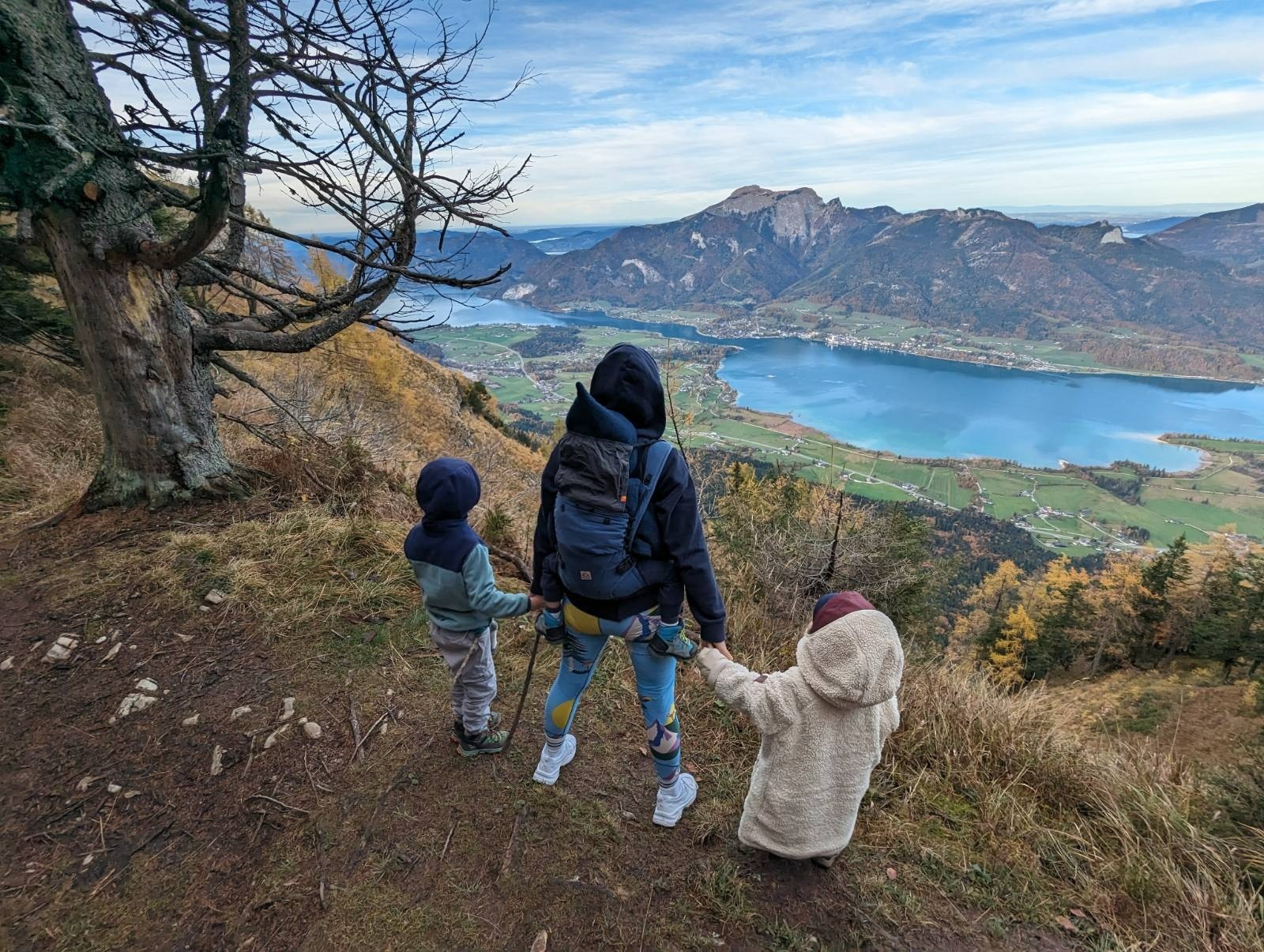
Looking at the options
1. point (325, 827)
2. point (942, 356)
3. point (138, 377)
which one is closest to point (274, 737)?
point (325, 827)

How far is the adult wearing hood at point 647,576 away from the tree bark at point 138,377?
10.9 feet

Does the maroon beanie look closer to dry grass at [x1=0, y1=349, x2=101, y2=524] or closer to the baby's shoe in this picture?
the baby's shoe

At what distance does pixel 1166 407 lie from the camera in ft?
268

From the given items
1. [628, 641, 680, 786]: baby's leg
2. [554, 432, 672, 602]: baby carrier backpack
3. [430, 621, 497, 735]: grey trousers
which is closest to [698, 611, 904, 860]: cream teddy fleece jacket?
[628, 641, 680, 786]: baby's leg

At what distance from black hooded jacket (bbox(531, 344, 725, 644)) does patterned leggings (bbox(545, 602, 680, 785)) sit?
67 mm

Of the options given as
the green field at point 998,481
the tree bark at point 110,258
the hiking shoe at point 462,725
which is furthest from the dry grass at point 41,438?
the green field at point 998,481

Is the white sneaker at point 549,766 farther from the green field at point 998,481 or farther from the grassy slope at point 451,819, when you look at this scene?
the green field at point 998,481

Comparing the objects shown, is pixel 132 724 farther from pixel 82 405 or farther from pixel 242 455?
pixel 82 405

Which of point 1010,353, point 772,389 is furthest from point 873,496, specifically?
point 1010,353

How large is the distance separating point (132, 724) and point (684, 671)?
2.74 meters

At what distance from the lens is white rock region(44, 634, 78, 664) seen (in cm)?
280

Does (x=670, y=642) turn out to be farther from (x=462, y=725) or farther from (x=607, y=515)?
(x=462, y=725)

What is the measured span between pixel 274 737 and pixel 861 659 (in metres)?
2.60

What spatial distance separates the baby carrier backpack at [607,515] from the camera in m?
1.73
